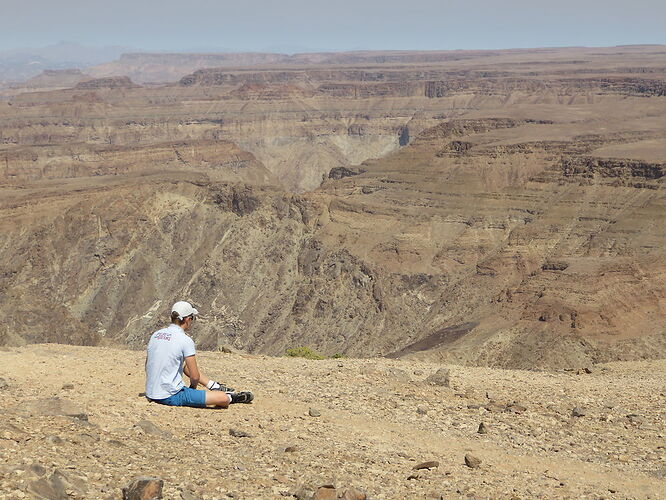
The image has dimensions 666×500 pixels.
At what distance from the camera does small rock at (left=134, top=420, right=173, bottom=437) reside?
41.5ft

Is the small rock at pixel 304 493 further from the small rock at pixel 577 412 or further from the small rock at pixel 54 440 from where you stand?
the small rock at pixel 577 412

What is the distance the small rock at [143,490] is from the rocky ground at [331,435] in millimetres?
231

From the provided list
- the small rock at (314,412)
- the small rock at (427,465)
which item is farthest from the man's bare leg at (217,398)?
the small rock at (427,465)

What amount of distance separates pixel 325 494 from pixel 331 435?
3376 millimetres

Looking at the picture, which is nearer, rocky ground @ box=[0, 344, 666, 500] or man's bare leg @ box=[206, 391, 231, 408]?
rocky ground @ box=[0, 344, 666, 500]

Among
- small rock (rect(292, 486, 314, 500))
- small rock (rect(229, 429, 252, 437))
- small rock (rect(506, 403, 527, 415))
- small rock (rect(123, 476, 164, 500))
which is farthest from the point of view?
small rock (rect(506, 403, 527, 415))

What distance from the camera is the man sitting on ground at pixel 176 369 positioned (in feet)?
45.7

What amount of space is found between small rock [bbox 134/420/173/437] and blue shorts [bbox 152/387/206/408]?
4.14 ft

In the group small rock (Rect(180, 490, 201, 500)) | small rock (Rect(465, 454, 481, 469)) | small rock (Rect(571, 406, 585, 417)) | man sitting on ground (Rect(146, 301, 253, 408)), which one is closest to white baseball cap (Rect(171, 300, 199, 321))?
man sitting on ground (Rect(146, 301, 253, 408))

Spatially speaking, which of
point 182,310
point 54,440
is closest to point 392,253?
point 182,310

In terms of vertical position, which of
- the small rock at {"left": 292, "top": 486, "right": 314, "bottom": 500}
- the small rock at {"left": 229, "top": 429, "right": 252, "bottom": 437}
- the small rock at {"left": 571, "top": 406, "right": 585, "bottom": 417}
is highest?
the small rock at {"left": 292, "top": 486, "right": 314, "bottom": 500}

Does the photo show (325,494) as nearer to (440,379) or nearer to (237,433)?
(237,433)

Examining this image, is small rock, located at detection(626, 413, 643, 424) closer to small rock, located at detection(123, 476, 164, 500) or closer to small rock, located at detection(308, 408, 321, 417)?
small rock, located at detection(308, 408, 321, 417)

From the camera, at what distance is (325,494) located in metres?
10.4
